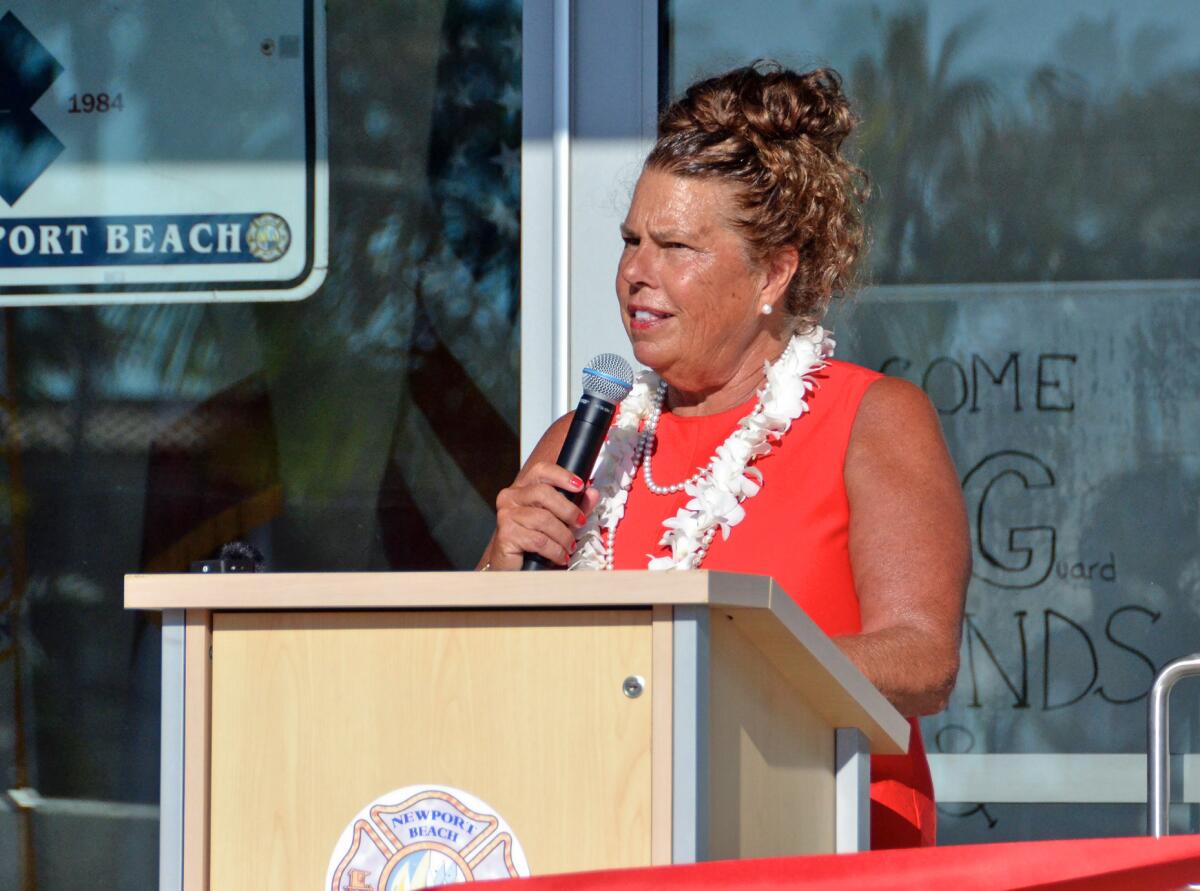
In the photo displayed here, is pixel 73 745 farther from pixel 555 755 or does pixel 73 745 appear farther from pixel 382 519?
pixel 555 755

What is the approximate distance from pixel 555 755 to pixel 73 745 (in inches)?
127

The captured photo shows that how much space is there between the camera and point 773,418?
94.7 inches

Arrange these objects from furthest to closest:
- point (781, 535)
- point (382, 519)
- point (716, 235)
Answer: point (382, 519), point (716, 235), point (781, 535)

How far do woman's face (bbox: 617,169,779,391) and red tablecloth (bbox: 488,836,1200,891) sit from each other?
1.06m

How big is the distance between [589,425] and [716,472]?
1.65ft

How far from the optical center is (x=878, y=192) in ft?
13.3

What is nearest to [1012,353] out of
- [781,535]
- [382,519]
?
[382,519]

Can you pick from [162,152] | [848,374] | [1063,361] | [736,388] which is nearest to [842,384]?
[848,374]

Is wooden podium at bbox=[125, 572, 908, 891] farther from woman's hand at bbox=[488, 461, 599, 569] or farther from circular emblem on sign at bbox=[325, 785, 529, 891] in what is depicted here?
woman's hand at bbox=[488, 461, 599, 569]

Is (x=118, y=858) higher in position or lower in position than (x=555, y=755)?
lower

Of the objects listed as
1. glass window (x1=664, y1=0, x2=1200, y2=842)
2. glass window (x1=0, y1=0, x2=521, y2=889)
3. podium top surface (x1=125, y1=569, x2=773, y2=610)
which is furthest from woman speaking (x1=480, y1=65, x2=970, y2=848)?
glass window (x1=0, y1=0, x2=521, y2=889)

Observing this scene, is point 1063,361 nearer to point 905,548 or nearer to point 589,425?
point 905,548

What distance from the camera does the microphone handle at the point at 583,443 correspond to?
1.90 m

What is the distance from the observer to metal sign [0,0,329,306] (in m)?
4.24
